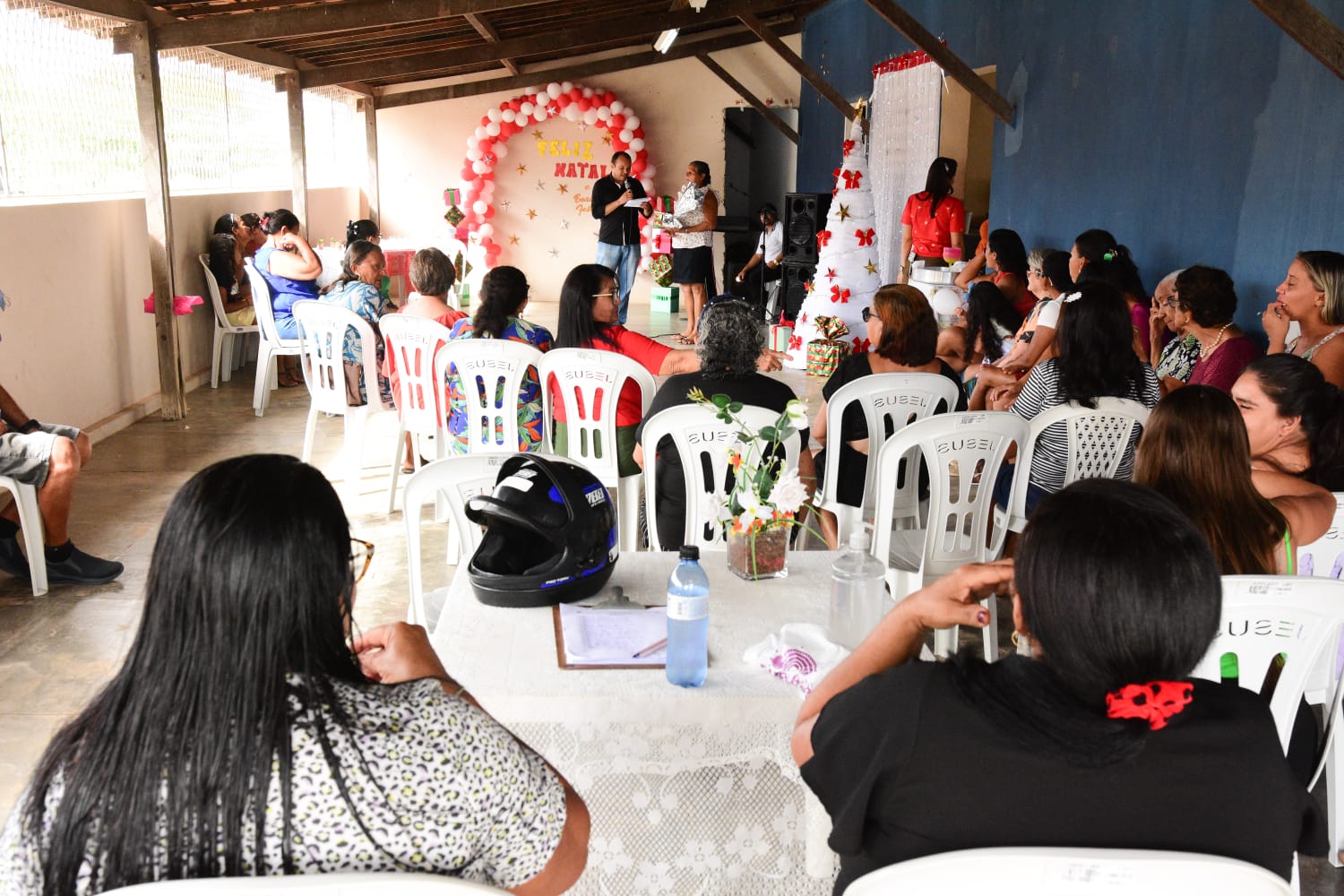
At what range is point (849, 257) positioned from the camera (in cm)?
818

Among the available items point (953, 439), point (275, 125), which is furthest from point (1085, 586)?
point (275, 125)

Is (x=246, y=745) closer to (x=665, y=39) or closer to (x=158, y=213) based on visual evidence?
(x=158, y=213)

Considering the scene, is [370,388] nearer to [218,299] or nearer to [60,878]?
[218,299]

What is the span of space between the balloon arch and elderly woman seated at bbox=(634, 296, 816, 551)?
9.94 m

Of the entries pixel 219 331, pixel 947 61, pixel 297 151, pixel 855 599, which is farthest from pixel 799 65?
pixel 855 599

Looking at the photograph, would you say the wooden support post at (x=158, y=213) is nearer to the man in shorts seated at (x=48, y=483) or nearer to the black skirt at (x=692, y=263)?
the man in shorts seated at (x=48, y=483)

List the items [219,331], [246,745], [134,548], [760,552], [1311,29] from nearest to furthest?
[246,745] < [760,552] < [1311,29] < [134,548] < [219,331]

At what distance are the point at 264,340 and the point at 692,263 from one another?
14.2ft

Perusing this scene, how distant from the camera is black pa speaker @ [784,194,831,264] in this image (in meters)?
9.57

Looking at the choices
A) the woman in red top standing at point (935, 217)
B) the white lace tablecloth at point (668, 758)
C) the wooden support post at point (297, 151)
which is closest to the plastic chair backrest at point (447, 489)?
the white lace tablecloth at point (668, 758)

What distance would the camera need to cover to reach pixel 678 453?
A: 132 inches

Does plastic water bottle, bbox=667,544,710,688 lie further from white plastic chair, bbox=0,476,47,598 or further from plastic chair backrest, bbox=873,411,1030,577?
white plastic chair, bbox=0,476,47,598

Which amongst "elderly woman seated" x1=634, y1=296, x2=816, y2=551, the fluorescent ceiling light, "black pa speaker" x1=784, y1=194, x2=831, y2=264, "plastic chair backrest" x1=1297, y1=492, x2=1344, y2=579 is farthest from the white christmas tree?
"plastic chair backrest" x1=1297, y1=492, x2=1344, y2=579

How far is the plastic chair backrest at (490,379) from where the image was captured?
4223mm
